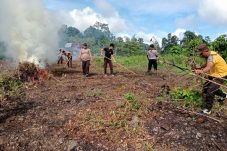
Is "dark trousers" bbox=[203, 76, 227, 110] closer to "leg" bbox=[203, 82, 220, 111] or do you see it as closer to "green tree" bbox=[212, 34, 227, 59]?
"leg" bbox=[203, 82, 220, 111]

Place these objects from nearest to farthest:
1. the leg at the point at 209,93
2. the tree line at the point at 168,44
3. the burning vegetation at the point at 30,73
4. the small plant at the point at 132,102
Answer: the leg at the point at 209,93
the small plant at the point at 132,102
the burning vegetation at the point at 30,73
the tree line at the point at 168,44

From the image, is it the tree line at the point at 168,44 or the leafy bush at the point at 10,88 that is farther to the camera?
the tree line at the point at 168,44

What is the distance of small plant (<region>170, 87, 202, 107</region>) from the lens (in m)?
9.16

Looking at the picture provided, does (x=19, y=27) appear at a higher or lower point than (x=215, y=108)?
higher

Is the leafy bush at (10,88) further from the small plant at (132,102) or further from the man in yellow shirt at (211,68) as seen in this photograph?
the man in yellow shirt at (211,68)

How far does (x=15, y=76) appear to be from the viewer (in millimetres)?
13906

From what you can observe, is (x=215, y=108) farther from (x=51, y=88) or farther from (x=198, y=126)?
(x=51, y=88)

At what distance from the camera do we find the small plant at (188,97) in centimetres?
916

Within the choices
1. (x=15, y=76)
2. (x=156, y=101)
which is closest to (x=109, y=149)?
(x=156, y=101)

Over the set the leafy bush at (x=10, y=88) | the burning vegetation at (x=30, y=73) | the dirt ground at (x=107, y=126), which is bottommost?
the dirt ground at (x=107, y=126)

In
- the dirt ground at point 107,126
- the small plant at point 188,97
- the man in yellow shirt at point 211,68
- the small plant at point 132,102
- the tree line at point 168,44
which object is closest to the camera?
the dirt ground at point 107,126

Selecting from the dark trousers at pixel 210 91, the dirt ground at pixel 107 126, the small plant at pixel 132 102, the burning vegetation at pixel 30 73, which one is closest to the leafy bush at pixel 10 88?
the burning vegetation at pixel 30 73

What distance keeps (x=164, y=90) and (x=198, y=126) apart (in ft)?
9.39

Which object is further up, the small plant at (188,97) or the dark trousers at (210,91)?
the dark trousers at (210,91)
